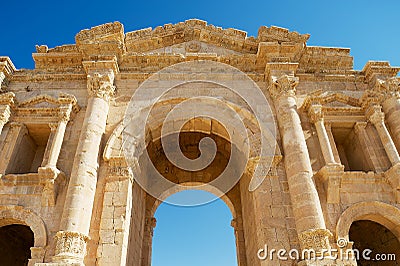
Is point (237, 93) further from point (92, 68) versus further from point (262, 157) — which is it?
point (92, 68)

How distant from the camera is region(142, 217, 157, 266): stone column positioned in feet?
41.1

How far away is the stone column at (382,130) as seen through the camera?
952 cm

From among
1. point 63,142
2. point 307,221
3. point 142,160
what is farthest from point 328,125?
point 63,142

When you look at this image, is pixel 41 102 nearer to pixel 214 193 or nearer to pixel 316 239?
pixel 214 193

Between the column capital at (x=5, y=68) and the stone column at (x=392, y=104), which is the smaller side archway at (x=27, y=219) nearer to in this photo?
the column capital at (x=5, y=68)

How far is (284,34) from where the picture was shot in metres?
12.2

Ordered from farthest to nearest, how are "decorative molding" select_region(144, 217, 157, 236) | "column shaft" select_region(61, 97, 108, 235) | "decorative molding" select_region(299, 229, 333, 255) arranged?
1. "decorative molding" select_region(144, 217, 157, 236)
2. "column shaft" select_region(61, 97, 108, 235)
3. "decorative molding" select_region(299, 229, 333, 255)

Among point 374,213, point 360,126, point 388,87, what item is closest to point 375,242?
point 374,213

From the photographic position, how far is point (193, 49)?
500 inches

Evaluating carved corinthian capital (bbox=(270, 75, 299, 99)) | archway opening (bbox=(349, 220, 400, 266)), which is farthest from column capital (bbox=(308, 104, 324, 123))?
archway opening (bbox=(349, 220, 400, 266))

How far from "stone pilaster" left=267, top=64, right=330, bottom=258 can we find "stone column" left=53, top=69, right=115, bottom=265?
5.62 meters

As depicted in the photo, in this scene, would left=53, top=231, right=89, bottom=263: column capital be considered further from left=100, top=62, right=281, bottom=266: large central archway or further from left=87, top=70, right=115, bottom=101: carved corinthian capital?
left=87, top=70, right=115, bottom=101: carved corinthian capital

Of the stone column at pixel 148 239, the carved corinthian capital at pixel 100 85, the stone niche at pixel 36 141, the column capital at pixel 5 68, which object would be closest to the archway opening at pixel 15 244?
the stone niche at pixel 36 141

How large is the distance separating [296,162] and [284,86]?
9.58ft
